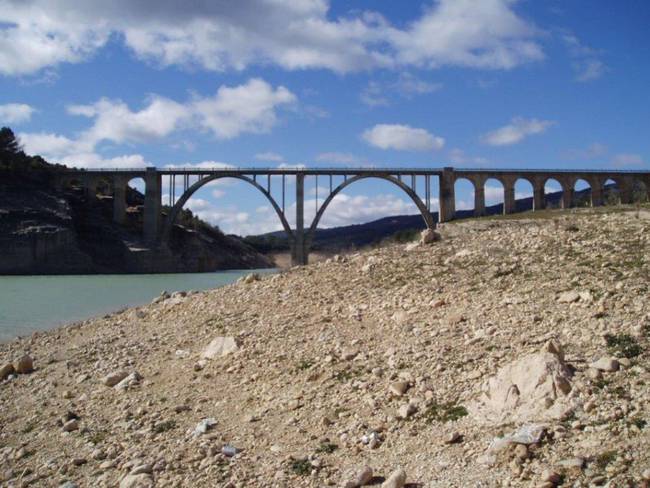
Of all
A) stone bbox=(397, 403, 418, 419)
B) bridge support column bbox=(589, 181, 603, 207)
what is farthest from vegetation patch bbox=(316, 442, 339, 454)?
bridge support column bbox=(589, 181, 603, 207)

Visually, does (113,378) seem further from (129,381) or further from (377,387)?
(377,387)

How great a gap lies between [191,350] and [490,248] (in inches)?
270

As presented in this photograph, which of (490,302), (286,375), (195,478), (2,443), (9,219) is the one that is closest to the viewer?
(195,478)

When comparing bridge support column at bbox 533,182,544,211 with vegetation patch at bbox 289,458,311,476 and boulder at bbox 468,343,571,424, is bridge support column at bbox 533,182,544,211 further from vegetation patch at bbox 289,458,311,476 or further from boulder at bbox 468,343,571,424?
vegetation patch at bbox 289,458,311,476

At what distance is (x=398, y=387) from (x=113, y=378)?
4.58 meters

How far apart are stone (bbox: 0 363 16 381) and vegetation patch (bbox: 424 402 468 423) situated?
770 cm

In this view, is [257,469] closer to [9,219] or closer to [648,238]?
[648,238]

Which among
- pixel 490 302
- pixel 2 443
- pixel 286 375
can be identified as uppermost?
pixel 490 302

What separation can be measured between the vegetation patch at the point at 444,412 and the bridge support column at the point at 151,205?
6994cm

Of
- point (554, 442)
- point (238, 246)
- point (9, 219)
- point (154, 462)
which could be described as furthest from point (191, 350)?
point (238, 246)

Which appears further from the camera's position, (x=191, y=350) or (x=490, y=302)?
(x=191, y=350)

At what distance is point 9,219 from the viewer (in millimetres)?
64312

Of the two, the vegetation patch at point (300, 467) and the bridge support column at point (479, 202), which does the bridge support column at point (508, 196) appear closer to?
the bridge support column at point (479, 202)

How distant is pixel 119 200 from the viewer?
2931 inches
